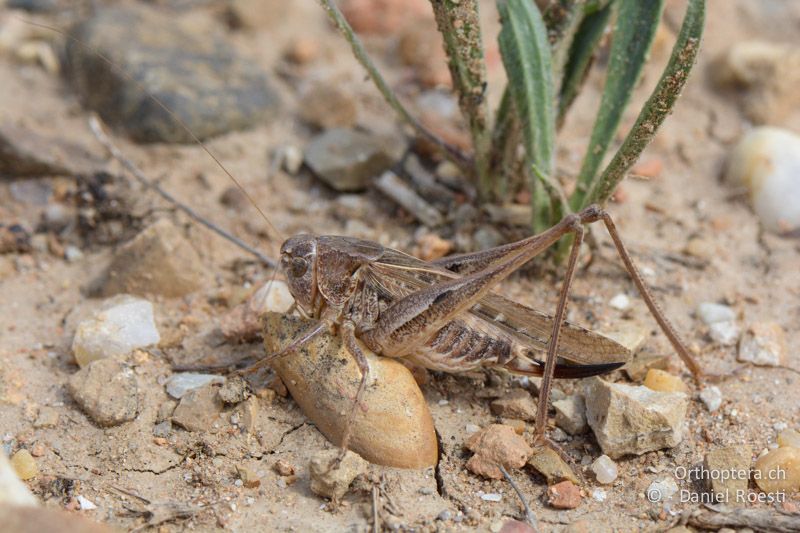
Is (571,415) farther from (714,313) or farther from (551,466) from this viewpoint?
(714,313)

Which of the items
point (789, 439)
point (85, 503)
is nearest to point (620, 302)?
point (789, 439)

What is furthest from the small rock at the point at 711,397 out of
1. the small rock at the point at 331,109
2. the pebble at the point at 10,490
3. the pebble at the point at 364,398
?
the small rock at the point at 331,109

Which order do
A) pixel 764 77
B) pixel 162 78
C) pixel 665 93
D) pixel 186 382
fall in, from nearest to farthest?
pixel 665 93 < pixel 186 382 < pixel 162 78 < pixel 764 77

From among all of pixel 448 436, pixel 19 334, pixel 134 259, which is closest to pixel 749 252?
pixel 448 436

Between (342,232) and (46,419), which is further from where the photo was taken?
(342,232)

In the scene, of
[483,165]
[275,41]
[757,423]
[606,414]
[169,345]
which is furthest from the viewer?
[275,41]

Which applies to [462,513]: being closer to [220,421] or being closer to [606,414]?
[606,414]
